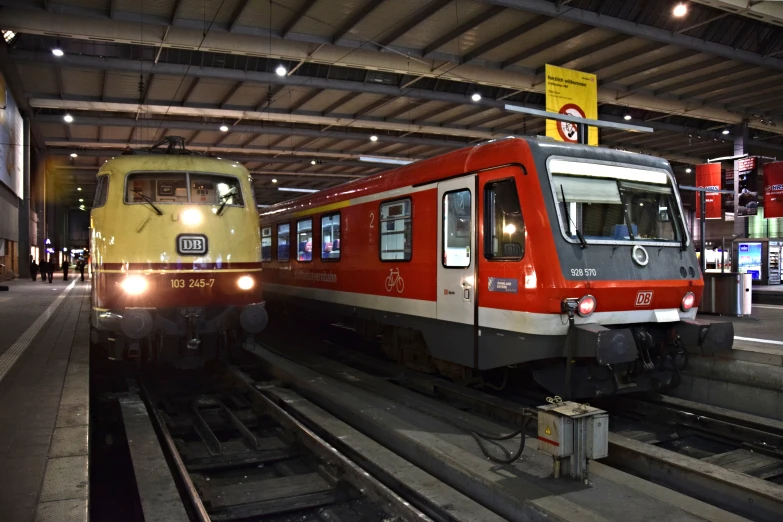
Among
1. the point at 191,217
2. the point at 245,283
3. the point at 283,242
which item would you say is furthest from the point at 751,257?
the point at 191,217

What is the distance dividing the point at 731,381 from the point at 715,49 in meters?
10.9

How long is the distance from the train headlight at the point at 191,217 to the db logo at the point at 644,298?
19.2 ft

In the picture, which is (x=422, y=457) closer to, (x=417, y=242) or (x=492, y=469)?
(x=492, y=469)

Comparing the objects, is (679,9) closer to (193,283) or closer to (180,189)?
(180,189)

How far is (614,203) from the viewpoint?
717cm

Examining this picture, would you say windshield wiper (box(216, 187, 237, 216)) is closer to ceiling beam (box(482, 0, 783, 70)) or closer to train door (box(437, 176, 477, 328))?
train door (box(437, 176, 477, 328))

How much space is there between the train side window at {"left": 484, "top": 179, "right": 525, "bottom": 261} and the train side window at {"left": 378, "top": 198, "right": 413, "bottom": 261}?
5.82 feet

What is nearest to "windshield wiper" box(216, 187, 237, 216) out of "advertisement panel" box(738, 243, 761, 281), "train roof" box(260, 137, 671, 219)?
"train roof" box(260, 137, 671, 219)

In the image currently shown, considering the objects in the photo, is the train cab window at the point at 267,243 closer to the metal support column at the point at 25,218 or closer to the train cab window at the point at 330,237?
the train cab window at the point at 330,237

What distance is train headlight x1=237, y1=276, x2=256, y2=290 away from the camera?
8805mm

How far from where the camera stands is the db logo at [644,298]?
6.96 meters

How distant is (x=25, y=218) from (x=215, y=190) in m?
26.8

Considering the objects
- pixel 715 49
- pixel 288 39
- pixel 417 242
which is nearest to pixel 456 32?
pixel 288 39

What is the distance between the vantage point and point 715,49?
15.6m
